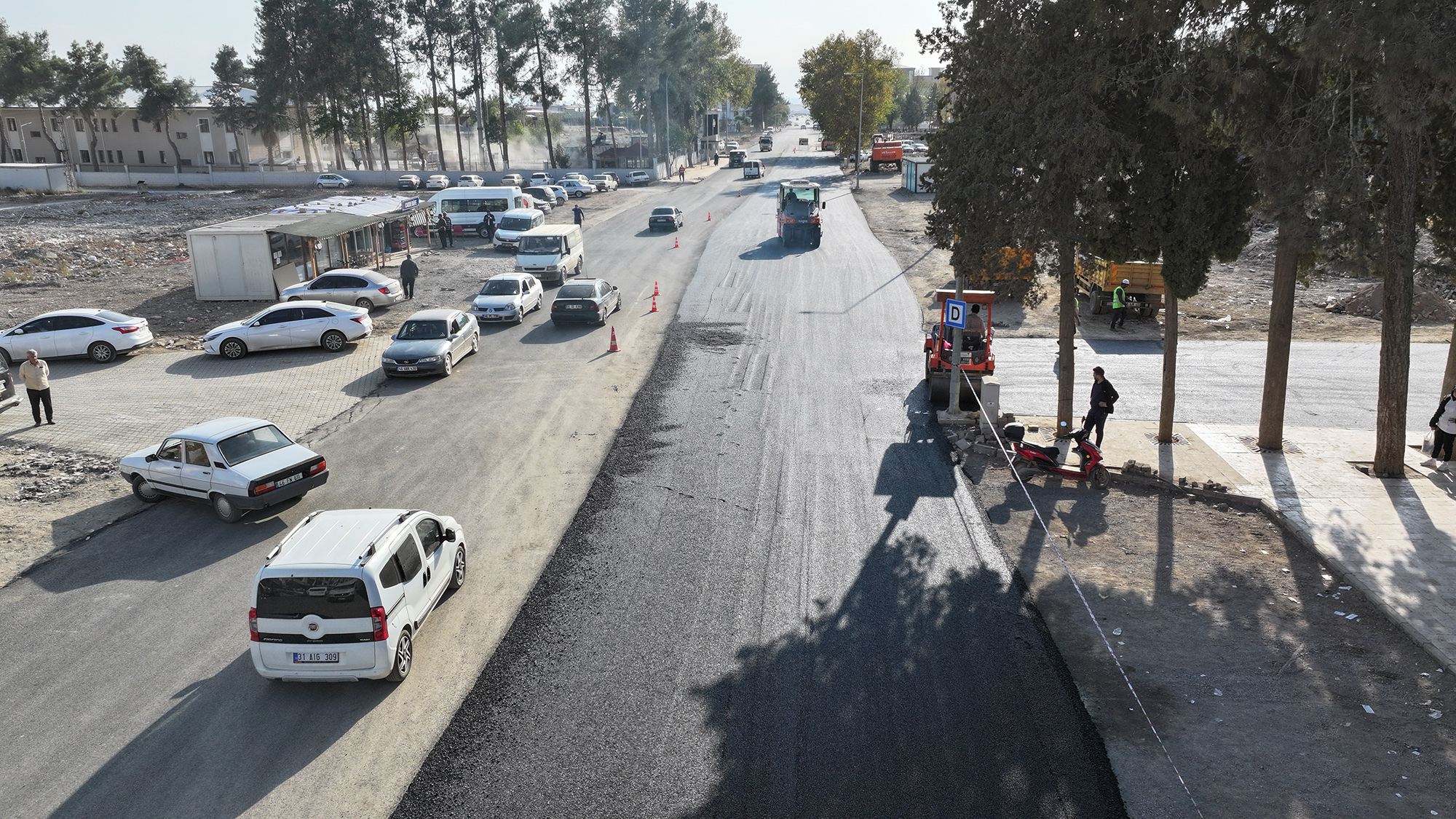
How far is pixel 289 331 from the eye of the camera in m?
24.2

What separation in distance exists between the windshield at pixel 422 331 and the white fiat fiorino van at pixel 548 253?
36.5 feet

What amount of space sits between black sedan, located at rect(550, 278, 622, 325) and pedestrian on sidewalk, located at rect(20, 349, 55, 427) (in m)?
12.3

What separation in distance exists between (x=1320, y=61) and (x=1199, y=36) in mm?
1768

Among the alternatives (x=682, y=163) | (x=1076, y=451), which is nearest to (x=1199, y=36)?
→ (x=1076, y=451)

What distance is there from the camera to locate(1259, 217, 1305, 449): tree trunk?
1590cm

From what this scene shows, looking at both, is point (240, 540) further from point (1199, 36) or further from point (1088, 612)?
point (1199, 36)

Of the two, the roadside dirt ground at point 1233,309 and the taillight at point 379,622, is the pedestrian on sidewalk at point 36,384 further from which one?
the roadside dirt ground at point 1233,309

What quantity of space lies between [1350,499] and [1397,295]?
340 cm

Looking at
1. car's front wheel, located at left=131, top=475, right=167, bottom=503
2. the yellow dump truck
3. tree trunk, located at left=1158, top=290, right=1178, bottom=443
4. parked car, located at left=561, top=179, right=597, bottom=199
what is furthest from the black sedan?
parked car, located at left=561, top=179, right=597, bottom=199

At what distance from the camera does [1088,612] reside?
11.1 metres

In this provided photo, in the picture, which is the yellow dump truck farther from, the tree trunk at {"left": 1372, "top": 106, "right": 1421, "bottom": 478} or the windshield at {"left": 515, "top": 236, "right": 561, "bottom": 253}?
the windshield at {"left": 515, "top": 236, "right": 561, "bottom": 253}

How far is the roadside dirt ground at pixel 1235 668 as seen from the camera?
7.98 meters

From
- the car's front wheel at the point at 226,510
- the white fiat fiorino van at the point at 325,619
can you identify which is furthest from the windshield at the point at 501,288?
the white fiat fiorino van at the point at 325,619

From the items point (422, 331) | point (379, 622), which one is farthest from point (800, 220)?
point (379, 622)
